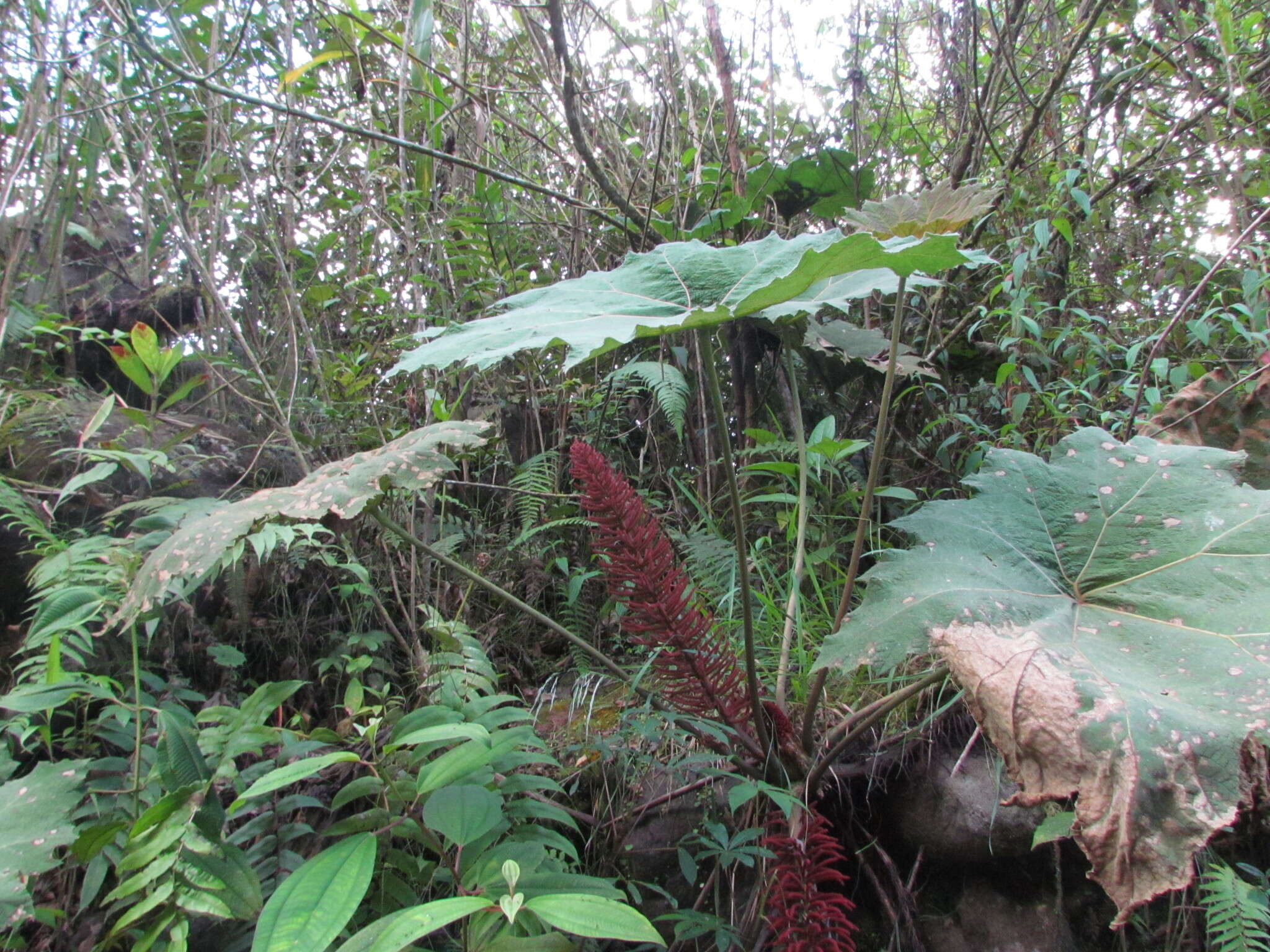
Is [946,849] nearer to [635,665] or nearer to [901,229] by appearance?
[635,665]

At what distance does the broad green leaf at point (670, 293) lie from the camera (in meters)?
0.93

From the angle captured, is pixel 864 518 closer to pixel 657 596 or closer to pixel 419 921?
pixel 657 596

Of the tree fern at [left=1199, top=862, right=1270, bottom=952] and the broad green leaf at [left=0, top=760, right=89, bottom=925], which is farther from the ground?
the broad green leaf at [left=0, top=760, right=89, bottom=925]

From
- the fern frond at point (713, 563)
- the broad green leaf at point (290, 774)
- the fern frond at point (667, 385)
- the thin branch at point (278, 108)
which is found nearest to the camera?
the broad green leaf at point (290, 774)

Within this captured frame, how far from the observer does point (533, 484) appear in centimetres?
226

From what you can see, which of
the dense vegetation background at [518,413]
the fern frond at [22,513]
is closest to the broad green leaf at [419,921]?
the dense vegetation background at [518,413]

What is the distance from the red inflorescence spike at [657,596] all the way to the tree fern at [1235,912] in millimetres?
701

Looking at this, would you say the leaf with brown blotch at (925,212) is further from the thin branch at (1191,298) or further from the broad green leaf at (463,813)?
the broad green leaf at (463,813)

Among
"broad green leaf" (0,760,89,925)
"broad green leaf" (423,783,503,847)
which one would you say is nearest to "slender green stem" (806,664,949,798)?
"broad green leaf" (423,783,503,847)

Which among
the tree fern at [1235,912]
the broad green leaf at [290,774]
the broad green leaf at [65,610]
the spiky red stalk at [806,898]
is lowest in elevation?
the tree fern at [1235,912]

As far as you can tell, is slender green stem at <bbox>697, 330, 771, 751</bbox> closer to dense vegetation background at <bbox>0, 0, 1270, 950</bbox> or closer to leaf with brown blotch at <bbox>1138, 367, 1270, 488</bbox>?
dense vegetation background at <bbox>0, 0, 1270, 950</bbox>

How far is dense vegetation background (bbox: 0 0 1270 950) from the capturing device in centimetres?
106

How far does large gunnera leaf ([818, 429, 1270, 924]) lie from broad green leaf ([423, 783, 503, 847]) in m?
0.54

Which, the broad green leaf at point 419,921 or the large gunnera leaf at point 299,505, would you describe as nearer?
the broad green leaf at point 419,921
